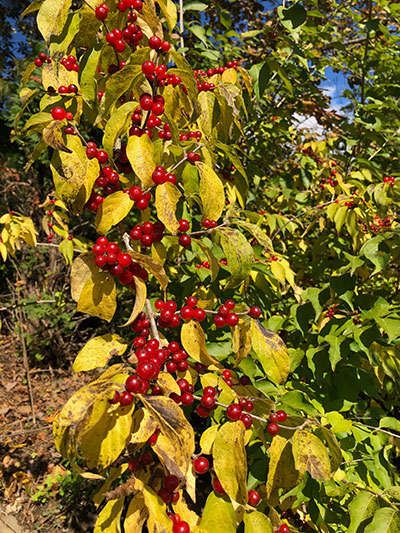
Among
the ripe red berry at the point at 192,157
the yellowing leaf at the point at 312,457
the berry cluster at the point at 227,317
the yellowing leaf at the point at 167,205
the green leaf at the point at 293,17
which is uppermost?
the green leaf at the point at 293,17

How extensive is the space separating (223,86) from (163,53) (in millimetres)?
309

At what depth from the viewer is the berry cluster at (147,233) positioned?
1120 mm

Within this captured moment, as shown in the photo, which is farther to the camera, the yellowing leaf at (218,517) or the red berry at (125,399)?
the yellowing leaf at (218,517)

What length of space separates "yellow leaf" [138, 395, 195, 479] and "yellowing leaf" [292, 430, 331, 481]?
0.30 meters

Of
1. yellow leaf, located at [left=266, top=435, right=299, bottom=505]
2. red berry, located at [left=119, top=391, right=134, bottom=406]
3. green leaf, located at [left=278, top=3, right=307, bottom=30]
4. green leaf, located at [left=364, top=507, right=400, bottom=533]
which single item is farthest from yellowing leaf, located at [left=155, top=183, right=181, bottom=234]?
green leaf, located at [left=278, top=3, right=307, bottom=30]

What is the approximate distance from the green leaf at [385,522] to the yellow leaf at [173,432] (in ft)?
1.86

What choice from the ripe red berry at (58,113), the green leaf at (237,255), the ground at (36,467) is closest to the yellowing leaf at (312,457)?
the green leaf at (237,255)

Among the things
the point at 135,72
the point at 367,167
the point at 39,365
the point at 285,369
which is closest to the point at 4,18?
the point at 39,365

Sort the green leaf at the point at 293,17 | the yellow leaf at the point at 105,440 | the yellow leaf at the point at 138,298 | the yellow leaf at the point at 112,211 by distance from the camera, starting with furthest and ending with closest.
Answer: the green leaf at the point at 293,17, the yellow leaf at the point at 112,211, the yellow leaf at the point at 138,298, the yellow leaf at the point at 105,440

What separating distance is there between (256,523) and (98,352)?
0.62 metres

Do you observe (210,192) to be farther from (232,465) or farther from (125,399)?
(232,465)

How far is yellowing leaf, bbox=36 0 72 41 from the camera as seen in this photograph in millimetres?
1041

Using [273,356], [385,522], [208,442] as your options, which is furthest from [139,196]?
[385,522]

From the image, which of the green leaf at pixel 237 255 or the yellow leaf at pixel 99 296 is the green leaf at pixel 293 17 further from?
the yellow leaf at pixel 99 296
